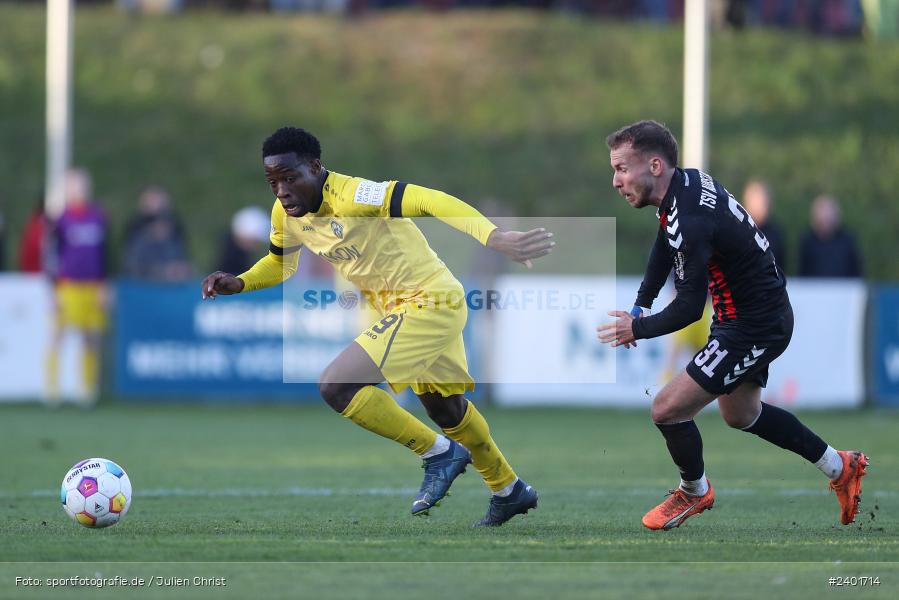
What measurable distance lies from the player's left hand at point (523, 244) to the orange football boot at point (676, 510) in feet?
4.94

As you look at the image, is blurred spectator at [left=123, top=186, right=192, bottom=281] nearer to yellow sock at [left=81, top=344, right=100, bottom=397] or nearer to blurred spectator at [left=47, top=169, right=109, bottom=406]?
blurred spectator at [left=47, top=169, right=109, bottom=406]

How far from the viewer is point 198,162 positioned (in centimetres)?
2648

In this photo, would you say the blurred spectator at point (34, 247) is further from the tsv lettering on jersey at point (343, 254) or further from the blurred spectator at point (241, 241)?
the tsv lettering on jersey at point (343, 254)

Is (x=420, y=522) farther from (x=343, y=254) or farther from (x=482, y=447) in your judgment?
(x=343, y=254)

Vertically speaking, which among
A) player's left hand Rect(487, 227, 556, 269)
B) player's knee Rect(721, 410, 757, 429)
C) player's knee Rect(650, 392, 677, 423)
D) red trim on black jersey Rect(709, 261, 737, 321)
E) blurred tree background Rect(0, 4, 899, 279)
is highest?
blurred tree background Rect(0, 4, 899, 279)

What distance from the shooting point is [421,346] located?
23.7ft

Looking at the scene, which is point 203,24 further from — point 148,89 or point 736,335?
point 736,335

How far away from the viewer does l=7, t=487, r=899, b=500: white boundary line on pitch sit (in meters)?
8.62

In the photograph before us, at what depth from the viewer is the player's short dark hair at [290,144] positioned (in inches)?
282

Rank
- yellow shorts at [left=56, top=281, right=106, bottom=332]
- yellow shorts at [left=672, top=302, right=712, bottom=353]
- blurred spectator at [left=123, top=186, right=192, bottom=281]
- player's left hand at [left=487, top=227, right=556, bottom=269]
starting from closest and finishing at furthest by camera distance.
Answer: player's left hand at [left=487, top=227, right=556, bottom=269]
yellow shorts at [left=672, top=302, right=712, bottom=353]
yellow shorts at [left=56, top=281, right=106, bottom=332]
blurred spectator at [left=123, top=186, right=192, bottom=281]

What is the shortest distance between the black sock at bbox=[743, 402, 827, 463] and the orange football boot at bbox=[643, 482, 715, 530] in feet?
1.51

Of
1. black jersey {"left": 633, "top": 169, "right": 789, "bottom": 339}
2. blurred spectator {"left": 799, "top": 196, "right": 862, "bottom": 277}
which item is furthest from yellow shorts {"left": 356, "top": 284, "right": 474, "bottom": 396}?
blurred spectator {"left": 799, "top": 196, "right": 862, "bottom": 277}

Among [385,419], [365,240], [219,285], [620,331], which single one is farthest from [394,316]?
[620,331]

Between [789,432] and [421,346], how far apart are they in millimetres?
1957
